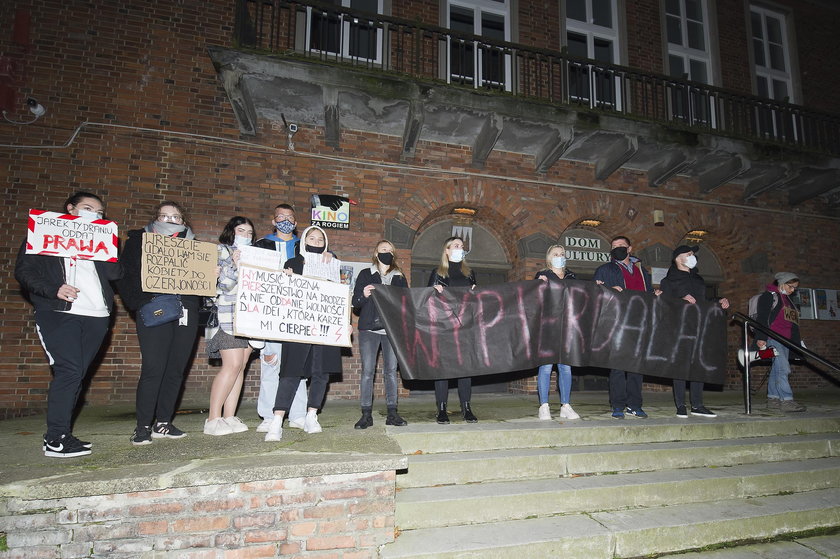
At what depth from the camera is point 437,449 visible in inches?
148

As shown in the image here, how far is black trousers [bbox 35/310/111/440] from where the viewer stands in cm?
299

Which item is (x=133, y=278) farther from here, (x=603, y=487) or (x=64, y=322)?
(x=603, y=487)

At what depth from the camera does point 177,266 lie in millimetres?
3400

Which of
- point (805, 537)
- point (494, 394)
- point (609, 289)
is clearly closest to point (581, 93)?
point (609, 289)

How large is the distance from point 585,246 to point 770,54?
278 inches

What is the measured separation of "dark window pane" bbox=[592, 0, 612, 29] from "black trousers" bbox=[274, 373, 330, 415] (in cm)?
928

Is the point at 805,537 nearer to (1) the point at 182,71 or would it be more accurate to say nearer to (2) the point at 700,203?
(2) the point at 700,203

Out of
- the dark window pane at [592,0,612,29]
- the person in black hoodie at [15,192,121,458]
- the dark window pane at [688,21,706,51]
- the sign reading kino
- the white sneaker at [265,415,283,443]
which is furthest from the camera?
the dark window pane at [688,21,706,51]

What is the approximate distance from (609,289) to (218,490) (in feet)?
14.1

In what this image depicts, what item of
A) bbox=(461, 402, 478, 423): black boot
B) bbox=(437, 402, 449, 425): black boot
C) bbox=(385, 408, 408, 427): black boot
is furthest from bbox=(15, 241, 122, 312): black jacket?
bbox=(461, 402, 478, 423): black boot

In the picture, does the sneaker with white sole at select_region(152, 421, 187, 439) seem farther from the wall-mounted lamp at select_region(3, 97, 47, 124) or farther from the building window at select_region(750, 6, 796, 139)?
the building window at select_region(750, 6, 796, 139)

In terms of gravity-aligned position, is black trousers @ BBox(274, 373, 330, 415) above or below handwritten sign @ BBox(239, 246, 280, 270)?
below

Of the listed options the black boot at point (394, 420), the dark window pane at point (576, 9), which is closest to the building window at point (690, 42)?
the dark window pane at point (576, 9)

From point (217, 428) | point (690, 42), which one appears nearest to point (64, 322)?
point (217, 428)
